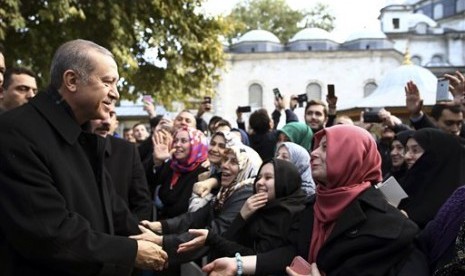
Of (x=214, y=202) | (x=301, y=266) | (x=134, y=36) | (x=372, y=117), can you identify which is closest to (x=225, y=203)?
(x=214, y=202)

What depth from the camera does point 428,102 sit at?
69.5ft

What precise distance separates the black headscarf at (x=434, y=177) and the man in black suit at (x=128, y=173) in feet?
7.24

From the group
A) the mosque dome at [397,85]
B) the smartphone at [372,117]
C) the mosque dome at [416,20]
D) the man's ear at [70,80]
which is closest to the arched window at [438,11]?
the mosque dome at [416,20]

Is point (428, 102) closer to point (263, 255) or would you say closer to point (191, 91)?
point (191, 91)

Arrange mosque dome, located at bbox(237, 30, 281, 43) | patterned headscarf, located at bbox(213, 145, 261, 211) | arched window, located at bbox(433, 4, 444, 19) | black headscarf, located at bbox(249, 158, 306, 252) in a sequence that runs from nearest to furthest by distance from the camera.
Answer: black headscarf, located at bbox(249, 158, 306, 252) < patterned headscarf, located at bbox(213, 145, 261, 211) < mosque dome, located at bbox(237, 30, 281, 43) < arched window, located at bbox(433, 4, 444, 19)

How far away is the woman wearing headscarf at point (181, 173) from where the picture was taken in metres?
5.96

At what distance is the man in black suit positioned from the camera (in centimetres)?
473

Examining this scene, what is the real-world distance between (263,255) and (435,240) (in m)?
1.06

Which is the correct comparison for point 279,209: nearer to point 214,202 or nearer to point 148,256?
point 214,202

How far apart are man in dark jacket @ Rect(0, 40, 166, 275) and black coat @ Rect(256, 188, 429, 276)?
35.9 inches

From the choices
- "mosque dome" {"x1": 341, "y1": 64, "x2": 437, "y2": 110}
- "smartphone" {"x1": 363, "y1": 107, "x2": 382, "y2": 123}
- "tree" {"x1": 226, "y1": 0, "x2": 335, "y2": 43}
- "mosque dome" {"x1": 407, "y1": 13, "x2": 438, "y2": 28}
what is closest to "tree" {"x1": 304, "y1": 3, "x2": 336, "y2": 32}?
"tree" {"x1": 226, "y1": 0, "x2": 335, "y2": 43}

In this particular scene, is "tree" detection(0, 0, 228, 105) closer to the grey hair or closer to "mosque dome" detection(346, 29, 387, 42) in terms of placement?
the grey hair

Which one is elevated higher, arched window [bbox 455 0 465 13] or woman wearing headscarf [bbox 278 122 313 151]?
arched window [bbox 455 0 465 13]

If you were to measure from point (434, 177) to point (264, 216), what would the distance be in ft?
5.15
